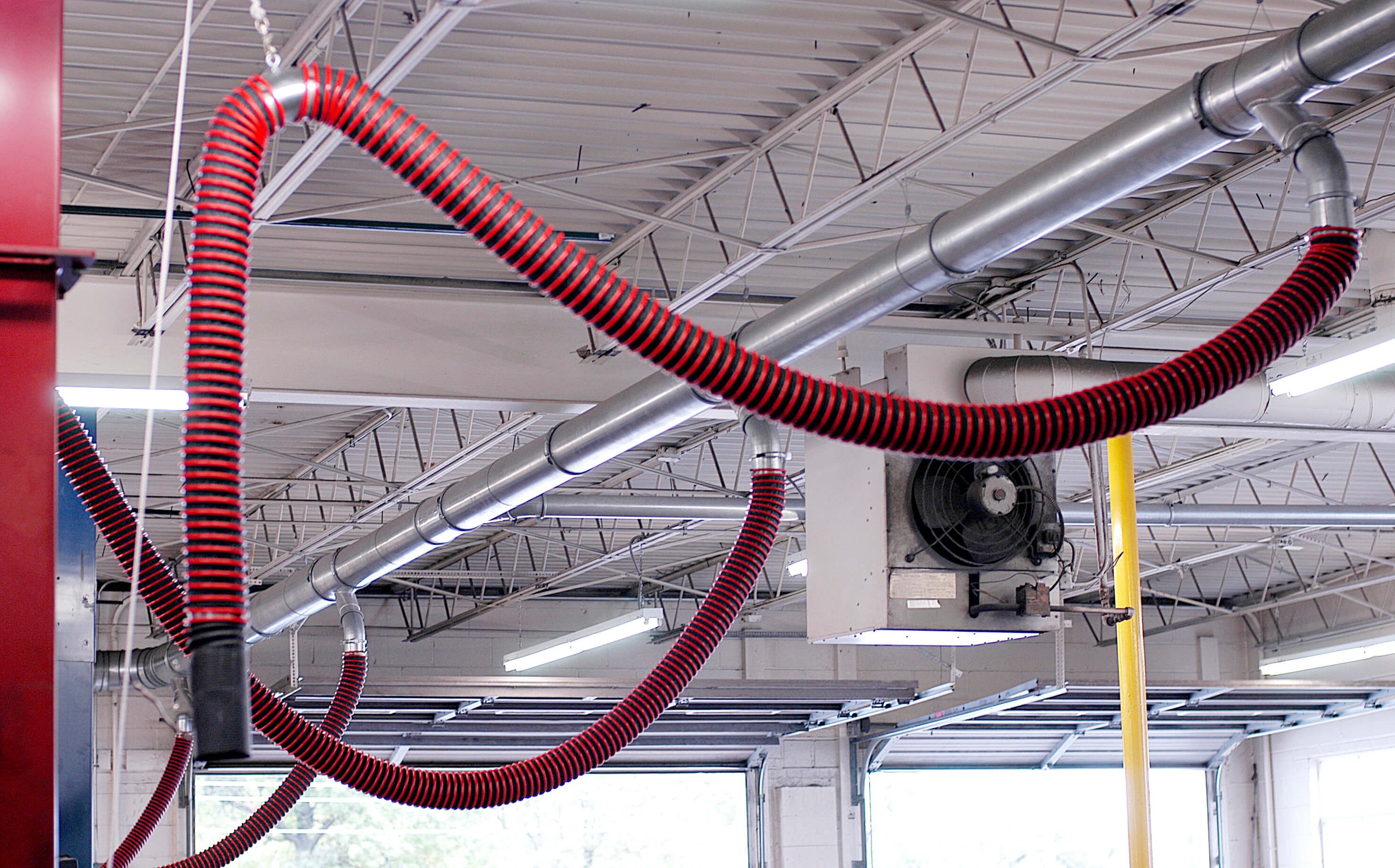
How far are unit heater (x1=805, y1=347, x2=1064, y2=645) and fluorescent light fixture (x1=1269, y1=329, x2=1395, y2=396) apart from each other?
2774 mm

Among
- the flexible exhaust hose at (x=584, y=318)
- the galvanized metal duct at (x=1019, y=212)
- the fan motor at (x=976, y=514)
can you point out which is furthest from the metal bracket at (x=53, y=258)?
the fan motor at (x=976, y=514)

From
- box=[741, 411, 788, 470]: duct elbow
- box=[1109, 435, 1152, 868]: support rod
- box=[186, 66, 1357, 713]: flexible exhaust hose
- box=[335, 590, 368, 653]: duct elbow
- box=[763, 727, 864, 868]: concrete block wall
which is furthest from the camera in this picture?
box=[763, 727, 864, 868]: concrete block wall

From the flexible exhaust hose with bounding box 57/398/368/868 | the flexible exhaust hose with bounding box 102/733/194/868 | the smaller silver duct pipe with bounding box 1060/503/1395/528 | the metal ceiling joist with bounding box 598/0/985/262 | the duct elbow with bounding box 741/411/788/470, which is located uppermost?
the metal ceiling joist with bounding box 598/0/985/262

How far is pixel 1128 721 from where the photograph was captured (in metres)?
9.67

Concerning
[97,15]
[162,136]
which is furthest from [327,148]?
[162,136]

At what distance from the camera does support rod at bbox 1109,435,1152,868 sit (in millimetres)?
9461

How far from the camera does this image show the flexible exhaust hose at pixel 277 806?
10125 mm

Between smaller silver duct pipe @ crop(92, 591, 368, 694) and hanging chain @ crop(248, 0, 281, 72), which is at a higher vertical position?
hanging chain @ crop(248, 0, 281, 72)

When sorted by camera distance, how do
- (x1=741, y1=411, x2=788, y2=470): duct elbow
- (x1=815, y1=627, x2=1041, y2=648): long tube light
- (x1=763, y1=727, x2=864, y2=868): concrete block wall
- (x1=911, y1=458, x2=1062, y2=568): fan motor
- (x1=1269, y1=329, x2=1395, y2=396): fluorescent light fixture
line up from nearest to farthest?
(x1=815, y1=627, x2=1041, y2=648): long tube light, (x1=911, y1=458, x2=1062, y2=568): fan motor, (x1=741, y1=411, x2=788, y2=470): duct elbow, (x1=1269, y1=329, x2=1395, y2=396): fluorescent light fixture, (x1=763, y1=727, x2=864, y2=868): concrete block wall

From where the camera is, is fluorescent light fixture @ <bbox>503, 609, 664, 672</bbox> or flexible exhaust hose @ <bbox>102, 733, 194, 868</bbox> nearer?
flexible exhaust hose @ <bbox>102, 733, 194, 868</bbox>

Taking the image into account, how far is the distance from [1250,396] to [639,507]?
25.5 feet

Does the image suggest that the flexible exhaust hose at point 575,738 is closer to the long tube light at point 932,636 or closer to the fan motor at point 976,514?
the long tube light at point 932,636

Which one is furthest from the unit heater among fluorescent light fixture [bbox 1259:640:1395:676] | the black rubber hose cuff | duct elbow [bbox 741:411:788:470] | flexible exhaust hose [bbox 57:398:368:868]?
fluorescent light fixture [bbox 1259:640:1395:676]

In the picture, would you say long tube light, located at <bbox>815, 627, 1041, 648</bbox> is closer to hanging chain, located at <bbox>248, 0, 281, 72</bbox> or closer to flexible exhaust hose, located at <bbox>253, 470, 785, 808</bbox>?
flexible exhaust hose, located at <bbox>253, 470, 785, 808</bbox>
